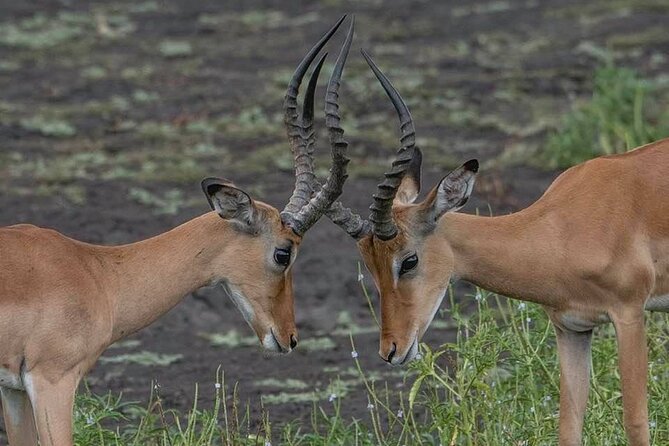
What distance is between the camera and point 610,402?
6527mm

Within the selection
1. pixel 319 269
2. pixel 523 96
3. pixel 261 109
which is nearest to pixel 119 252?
pixel 319 269

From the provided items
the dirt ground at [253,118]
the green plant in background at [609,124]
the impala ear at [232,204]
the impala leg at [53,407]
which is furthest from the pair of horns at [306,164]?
the green plant in background at [609,124]

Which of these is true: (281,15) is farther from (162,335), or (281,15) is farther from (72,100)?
(162,335)

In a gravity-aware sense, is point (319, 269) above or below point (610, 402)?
below

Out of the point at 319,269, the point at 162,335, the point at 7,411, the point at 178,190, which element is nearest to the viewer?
the point at 7,411

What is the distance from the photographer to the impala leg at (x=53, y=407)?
227 inches

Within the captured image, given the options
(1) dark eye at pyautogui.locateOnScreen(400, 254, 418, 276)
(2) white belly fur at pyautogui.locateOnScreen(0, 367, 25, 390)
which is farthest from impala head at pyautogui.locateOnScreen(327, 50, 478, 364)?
(2) white belly fur at pyautogui.locateOnScreen(0, 367, 25, 390)

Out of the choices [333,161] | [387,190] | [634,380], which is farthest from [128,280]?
[634,380]

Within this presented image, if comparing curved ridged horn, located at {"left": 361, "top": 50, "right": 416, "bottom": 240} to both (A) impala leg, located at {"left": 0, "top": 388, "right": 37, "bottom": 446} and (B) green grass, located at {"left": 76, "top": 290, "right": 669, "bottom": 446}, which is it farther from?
(A) impala leg, located at {"left": 0, "top": 388, "right": 37, "bottom": 446}

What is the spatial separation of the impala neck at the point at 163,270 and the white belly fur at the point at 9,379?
44 centimetres

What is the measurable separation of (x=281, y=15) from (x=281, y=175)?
4.26m

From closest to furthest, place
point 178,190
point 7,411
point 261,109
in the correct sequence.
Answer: point 7,411 < point 178,190 < point 261,109

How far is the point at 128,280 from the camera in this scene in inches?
244

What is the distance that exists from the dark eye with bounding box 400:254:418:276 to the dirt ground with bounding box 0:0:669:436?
1.47m
